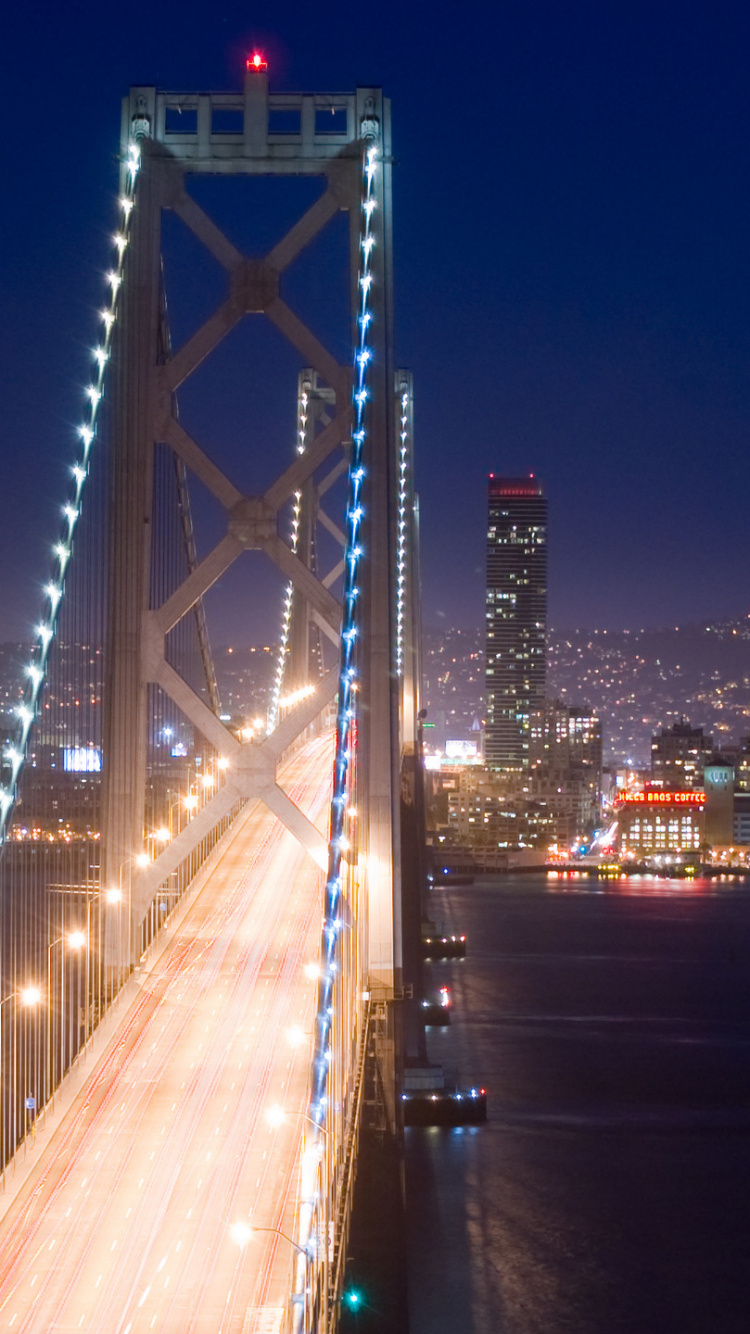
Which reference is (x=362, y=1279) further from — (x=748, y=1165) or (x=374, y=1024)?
(x=748, y=1165)

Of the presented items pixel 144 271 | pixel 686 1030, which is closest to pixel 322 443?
pixel 144 271

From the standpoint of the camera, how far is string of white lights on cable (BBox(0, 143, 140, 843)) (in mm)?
8906

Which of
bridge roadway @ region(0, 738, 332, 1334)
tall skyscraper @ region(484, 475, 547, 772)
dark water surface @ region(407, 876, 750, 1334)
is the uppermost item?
tall skyscraper @ region(484, 475, 547, 772)

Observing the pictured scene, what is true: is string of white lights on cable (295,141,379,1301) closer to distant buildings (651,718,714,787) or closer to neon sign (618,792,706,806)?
neon sign (618,792,706,806)

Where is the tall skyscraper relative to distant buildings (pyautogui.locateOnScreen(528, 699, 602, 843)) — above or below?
above

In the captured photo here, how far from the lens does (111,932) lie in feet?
34.1

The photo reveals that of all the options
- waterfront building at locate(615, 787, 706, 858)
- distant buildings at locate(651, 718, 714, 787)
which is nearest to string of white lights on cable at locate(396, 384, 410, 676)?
waterfront building at locate(615, 787, 706, 858)

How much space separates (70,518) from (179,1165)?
381cm

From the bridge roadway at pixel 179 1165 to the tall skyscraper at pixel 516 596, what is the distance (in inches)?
4788

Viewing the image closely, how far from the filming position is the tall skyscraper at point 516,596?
13700 cm

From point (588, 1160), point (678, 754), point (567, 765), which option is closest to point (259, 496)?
point (588, 1160)

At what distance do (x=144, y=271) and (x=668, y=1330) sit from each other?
30.4 feet

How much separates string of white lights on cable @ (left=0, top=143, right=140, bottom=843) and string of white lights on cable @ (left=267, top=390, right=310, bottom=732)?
1168 centimetres

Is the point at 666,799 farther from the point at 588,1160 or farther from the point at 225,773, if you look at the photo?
the point at 225,773
